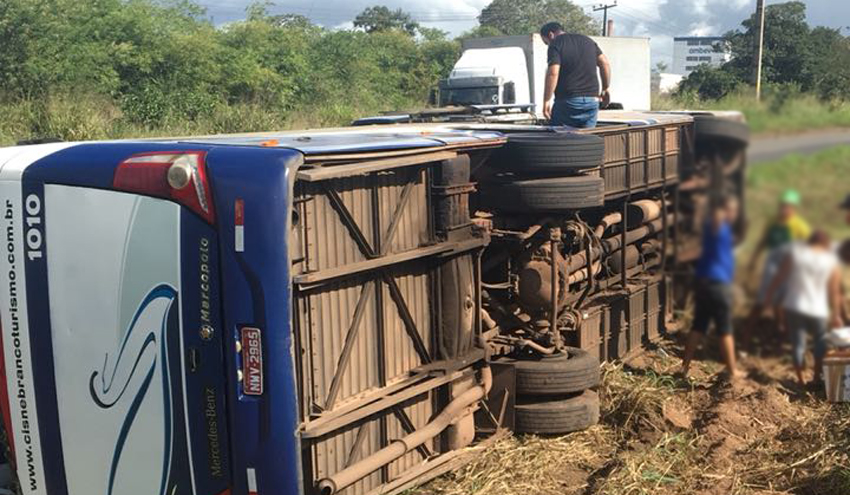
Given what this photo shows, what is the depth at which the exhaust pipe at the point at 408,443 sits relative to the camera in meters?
4.45

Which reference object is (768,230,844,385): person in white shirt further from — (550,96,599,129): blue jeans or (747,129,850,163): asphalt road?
(550,96,599,129): blue jeans

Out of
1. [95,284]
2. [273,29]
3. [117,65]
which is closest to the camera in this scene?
[95,284]

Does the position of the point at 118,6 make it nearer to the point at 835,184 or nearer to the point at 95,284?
the point at 95,284

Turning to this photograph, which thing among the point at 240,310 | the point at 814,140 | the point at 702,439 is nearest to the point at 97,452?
the point at 240,310

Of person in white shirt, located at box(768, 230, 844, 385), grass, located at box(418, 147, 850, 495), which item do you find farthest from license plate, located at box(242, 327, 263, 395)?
person in white shirt, located at box(768, 230, 844, 385)

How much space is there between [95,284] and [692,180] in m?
3.93

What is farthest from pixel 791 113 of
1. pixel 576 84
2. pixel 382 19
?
pixel 382 19

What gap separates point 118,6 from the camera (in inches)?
943

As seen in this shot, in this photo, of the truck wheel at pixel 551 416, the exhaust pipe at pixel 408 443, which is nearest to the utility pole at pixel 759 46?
the exhaust pipe at pixel 408 443

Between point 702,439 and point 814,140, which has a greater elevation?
point 814,140

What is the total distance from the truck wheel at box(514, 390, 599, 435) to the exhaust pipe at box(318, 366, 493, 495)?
13.1 inches

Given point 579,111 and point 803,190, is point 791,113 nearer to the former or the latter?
point 803,190

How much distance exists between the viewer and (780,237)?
0.88m

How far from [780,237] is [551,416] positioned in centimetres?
525
